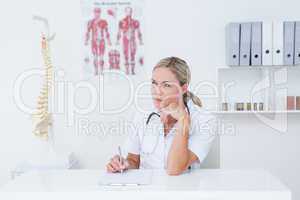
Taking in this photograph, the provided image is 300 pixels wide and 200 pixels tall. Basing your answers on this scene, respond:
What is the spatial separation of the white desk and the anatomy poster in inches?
56.8

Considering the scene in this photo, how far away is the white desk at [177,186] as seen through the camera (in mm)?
1348

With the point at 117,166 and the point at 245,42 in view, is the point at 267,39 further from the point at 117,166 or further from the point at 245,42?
the point at 117,166

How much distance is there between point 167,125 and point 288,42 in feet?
3.77

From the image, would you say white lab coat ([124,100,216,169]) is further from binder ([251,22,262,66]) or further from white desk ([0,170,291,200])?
binder ([251,22,262,66])

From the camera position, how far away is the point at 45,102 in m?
2.79

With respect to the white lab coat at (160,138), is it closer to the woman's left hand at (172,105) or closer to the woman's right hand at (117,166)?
the woman's left hand at (172,105)

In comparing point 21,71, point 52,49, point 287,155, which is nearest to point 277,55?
point 287,155

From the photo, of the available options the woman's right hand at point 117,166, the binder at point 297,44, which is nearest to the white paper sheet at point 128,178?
the woman's right hand at point 117,166

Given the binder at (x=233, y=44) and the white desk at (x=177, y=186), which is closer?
the white desk at (x=177, y=186)

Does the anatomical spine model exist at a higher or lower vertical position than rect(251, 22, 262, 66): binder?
lower

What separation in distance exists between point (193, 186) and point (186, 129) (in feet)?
1.35

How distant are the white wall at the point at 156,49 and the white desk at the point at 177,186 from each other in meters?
1.37

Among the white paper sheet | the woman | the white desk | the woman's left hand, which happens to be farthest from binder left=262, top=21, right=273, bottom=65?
the white paper sheet

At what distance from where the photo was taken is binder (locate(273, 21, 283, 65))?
259 centimetres
